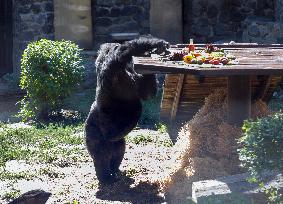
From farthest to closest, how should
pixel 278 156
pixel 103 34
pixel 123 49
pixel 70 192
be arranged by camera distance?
pixel 103 34 → pixel 70 192 → pixel 123 49 → pixel 278 156

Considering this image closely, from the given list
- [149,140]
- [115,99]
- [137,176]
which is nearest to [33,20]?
[149,140]

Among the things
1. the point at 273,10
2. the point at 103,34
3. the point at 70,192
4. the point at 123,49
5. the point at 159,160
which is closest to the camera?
the point at 123,49

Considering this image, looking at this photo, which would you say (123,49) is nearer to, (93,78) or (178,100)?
(178,100)

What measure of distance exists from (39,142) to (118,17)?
4.91m

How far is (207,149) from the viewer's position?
646cm

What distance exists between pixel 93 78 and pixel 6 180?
5.78m

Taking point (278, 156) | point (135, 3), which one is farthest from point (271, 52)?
point (135, 3)

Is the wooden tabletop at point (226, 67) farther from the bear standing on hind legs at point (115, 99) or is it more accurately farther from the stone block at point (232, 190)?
the stone block at point (232, 190)

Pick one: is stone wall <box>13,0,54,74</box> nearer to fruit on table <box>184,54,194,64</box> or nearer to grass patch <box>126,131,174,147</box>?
grass patch <box>126,131,174,147</box>

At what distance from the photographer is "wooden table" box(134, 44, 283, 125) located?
18.1 feet

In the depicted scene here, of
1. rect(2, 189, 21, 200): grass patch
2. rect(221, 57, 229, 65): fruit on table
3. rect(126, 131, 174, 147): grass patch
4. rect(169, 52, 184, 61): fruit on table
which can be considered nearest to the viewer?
rect(221, 57, 229, 65): fruit on table

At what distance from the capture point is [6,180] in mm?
7488

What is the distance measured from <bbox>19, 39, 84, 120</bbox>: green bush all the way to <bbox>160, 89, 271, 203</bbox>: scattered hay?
3993 millimetres

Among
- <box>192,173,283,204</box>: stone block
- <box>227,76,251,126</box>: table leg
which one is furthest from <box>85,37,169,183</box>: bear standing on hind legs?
<box>192,173,283,204</box>: stone block
